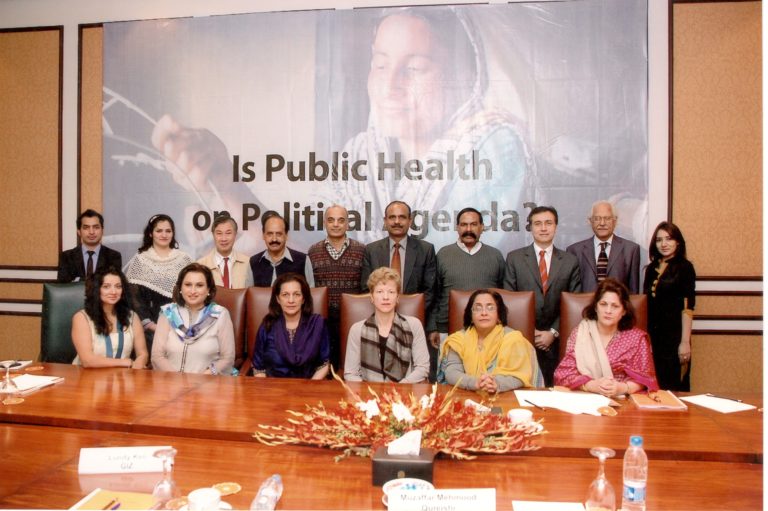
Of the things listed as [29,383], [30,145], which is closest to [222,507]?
[29,383]

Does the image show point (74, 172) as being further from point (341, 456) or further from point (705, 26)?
point (705, 26)

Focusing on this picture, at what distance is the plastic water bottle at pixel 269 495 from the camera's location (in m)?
1.36

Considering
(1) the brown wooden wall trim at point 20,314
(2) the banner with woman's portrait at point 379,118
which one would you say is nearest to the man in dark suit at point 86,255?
(2) the banner with woman's portrait at point 379,118

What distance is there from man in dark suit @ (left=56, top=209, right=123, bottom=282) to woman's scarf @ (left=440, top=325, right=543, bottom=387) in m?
2.86

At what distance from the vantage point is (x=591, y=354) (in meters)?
2.83

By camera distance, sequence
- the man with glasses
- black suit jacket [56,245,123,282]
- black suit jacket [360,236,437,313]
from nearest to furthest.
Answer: the man with glasses < black suit jacket [360,236,437,313] < black suit jacket [56,245,123,282]

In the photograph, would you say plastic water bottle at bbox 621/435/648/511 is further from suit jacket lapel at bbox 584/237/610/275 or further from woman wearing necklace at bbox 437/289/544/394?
suit jacket lapel at bbox 584/237/610/275

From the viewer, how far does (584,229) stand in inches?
178

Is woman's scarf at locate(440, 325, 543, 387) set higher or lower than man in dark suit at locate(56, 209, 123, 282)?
lower

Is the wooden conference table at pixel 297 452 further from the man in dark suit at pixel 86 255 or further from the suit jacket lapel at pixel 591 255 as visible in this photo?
the man in dark suit at pixel 86 255

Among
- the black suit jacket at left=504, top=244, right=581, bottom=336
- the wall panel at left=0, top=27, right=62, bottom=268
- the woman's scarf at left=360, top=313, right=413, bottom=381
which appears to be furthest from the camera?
the wall panel at left=0, top=27, right=62, bottom=268

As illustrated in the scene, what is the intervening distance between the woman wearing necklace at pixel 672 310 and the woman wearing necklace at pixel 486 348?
4.18 ft

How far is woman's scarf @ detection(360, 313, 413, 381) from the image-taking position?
3.09 meters

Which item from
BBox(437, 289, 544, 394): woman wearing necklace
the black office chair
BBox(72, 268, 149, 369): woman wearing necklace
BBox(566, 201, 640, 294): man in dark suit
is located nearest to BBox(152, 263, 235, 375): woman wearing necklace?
BBox(72, 268, 149, 369): woman wearing necklace
